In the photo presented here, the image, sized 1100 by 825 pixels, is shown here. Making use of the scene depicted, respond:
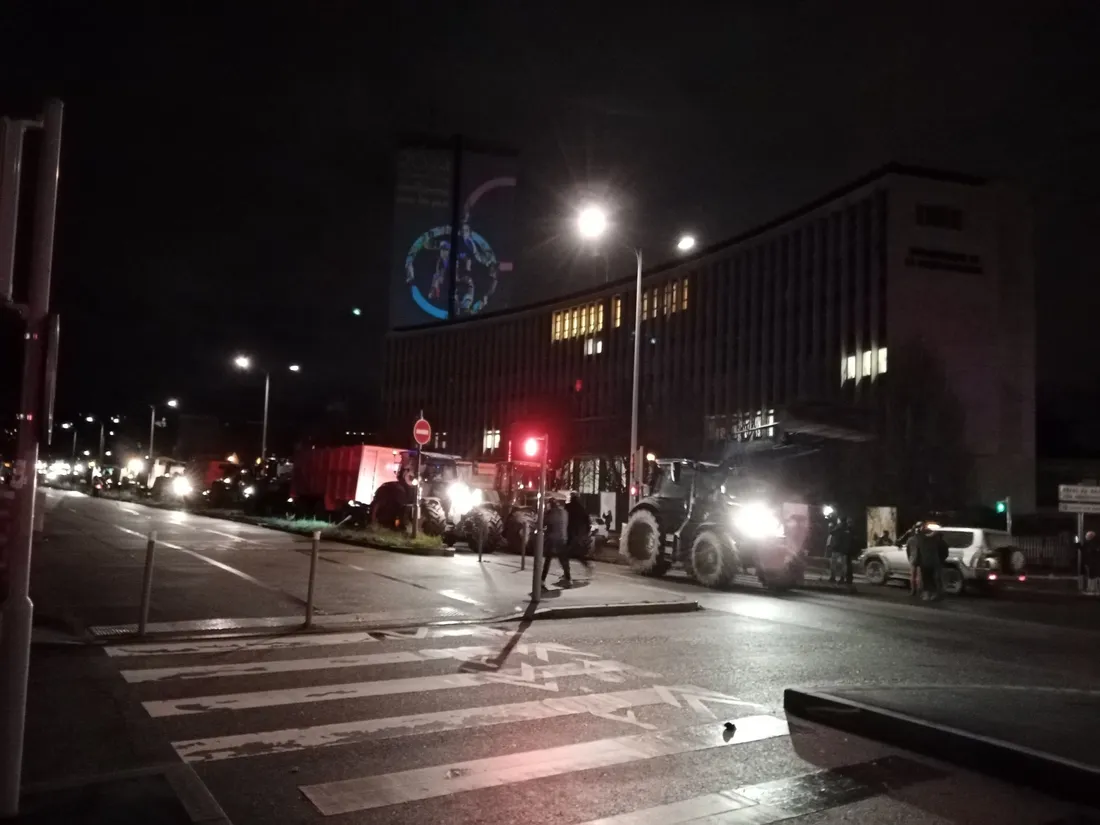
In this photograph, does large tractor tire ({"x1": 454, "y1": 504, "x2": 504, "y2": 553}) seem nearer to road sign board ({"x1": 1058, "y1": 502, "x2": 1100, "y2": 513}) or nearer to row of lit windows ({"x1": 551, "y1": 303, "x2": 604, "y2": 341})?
road sign board ({"x1": 1058, "y1": 502, "x2": 1100, "y2": 513})

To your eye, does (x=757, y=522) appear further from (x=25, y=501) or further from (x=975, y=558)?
(x=25, y=501)

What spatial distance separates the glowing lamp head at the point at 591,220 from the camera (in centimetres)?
2270

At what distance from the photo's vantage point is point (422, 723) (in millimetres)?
7504

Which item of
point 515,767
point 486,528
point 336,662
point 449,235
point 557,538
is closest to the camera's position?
point 515,767

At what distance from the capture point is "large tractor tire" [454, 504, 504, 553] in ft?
78.2

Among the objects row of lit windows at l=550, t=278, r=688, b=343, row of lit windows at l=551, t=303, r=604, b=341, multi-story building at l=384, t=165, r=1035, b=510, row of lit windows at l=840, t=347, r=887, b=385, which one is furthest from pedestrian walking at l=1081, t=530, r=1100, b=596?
row of lit windows at l=551, t=303, r=604, b=341

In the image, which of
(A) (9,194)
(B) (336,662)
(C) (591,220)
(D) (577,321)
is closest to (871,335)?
(D) (577,321)

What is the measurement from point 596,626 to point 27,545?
8.94 m

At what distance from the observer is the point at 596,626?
42.5 feet

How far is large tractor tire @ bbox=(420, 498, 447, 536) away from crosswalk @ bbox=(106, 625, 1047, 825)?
14.4 metres

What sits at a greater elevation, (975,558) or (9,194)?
(9,194)

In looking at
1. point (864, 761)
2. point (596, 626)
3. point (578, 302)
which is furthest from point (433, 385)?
point (864, 761)

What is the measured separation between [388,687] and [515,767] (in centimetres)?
263

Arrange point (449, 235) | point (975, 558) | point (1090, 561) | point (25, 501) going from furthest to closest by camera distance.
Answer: point (449, 235)
point (1090, 561)
point (975, 558)
point (25, 501)
